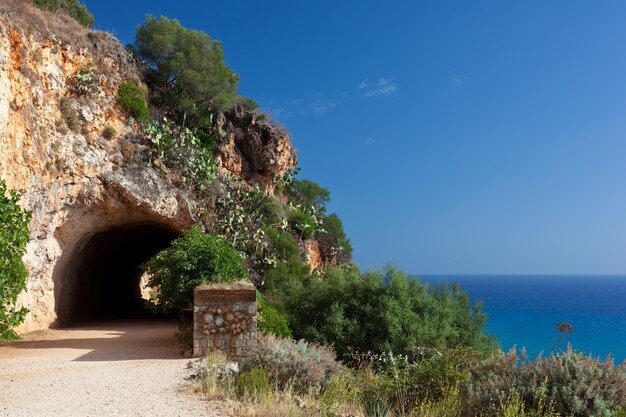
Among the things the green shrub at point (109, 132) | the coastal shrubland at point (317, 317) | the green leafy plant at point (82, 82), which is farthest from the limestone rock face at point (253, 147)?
the green leafy plant at point (82, 82)

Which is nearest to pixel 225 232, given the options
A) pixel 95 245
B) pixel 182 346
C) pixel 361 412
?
pixel 95 245

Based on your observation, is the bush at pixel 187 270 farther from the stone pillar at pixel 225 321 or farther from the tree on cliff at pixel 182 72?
the tree on cliff at pixel 182 72

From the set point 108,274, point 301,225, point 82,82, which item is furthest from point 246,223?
point 108,274

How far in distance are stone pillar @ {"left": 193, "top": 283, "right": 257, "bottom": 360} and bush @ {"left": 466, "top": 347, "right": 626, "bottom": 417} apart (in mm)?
5721

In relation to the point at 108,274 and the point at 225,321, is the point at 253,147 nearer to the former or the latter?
the point at 108,274

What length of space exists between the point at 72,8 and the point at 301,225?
578 inches

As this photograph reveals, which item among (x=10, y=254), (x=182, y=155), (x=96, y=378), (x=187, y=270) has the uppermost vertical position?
(x=182, y=155)

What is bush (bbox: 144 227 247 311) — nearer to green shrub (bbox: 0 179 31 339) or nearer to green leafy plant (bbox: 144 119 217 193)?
green shrub (bbox: 0 179 31 339)

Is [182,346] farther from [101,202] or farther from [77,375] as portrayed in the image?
[101,202]

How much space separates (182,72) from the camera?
23484 millimetres

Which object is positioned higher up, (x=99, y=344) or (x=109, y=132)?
(x=109, y=132)

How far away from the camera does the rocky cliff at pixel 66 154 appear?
600 inches

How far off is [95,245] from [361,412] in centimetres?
1859

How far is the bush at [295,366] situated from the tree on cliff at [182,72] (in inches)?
648
